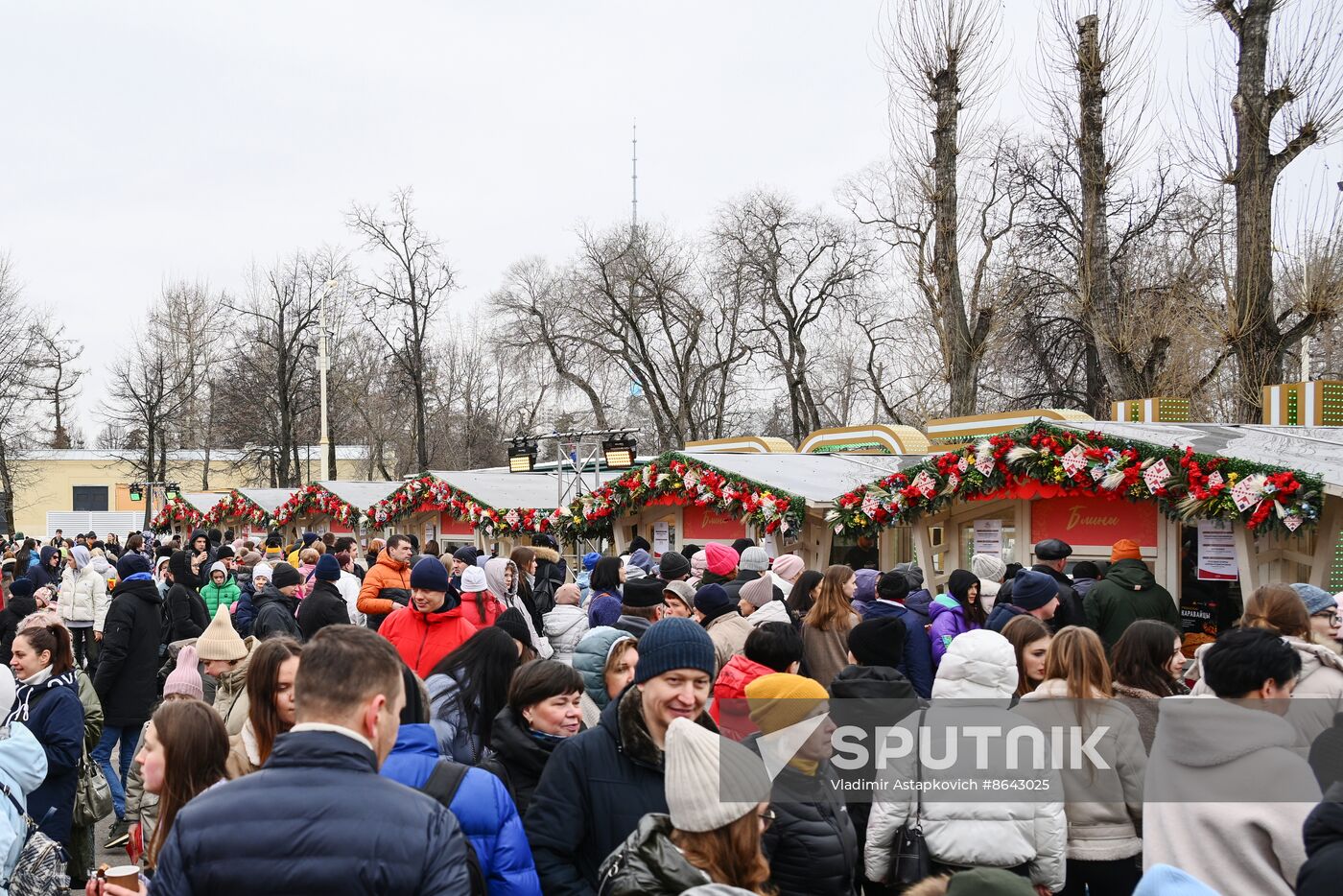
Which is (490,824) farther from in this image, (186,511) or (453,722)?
(186,511)

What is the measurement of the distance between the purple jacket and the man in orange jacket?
4130 mm

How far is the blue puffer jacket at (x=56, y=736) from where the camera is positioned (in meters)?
5.70

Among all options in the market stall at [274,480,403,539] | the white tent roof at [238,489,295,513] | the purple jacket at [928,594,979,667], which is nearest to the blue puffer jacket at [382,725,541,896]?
the purple jacket at [928,594,979,667]

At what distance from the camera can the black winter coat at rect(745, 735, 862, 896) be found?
3.77 meters

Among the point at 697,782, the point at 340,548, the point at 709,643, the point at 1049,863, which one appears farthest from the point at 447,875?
the point at 340,548

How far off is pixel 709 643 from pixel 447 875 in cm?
148

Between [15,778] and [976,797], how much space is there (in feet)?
11.8

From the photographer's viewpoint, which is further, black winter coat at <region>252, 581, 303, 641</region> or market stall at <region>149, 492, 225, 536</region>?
market stall at <region>149, 492, 225, 536</region>

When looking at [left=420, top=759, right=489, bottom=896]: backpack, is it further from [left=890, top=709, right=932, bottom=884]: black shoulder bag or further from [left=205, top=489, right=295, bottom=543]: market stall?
[left=205, top=489, right=295, bottom=543]: market stall

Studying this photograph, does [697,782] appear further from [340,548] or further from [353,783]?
[340,548]

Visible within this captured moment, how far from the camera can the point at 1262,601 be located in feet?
18.0

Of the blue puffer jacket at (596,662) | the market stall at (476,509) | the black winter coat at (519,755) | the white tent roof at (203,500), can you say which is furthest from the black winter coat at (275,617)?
the white tent roof at (203,500)

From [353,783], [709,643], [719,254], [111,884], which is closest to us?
[353,783]

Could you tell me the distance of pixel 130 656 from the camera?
8.38m
